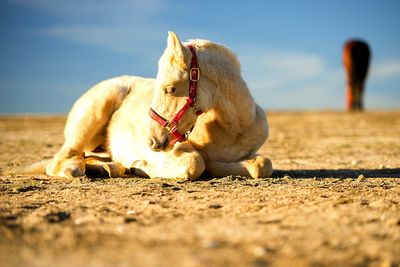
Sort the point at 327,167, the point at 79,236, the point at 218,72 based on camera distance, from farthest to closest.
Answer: the point at 327,167 → the point at 218,72 → the point at 79,236

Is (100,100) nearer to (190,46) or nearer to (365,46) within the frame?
(190,46)

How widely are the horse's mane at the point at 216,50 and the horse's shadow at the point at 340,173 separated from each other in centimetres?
153

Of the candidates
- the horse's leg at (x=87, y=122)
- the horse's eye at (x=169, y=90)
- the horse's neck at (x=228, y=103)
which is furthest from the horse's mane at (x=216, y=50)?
the horse's leg at (x=87, y=122)

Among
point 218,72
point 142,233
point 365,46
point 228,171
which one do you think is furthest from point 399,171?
point 365,46

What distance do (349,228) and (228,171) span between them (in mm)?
2663

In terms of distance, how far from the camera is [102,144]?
6.91 meters

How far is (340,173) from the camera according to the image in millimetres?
6449

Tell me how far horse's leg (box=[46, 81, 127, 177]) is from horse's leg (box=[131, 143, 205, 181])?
89 cm

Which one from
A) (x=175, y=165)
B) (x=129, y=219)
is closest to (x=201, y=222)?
(x=129, y=219)

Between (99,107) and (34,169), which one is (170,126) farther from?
(34,169)

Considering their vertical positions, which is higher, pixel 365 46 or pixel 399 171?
pixel 365 46

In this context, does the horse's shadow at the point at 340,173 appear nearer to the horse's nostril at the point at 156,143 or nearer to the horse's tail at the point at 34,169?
the horse's nostril at the point at 156,143

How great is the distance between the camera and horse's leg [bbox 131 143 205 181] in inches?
209

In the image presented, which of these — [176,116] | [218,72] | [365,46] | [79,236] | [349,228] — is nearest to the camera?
[79,236]
